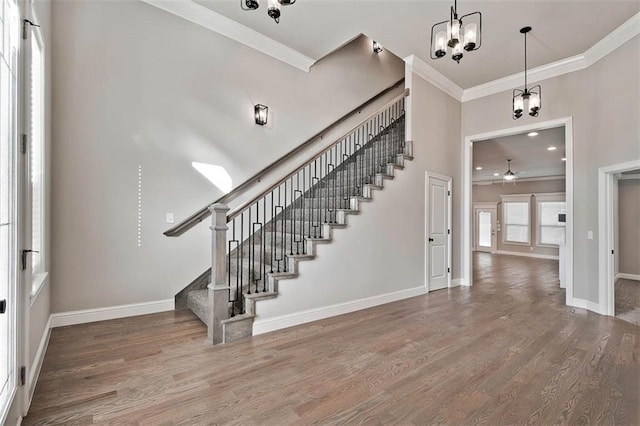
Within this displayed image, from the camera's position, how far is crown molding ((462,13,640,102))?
Answer: 3.83 meters

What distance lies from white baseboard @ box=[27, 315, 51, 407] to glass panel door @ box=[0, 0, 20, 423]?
1.55 feet

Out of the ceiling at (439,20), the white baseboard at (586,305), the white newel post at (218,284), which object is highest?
the ceiling at (439,20)

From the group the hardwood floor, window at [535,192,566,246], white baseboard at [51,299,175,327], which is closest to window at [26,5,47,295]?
white baseboard at [51,299,175,327]

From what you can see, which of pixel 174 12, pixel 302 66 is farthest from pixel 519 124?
pixel 174 12

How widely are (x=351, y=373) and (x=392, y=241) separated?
2506 millimetres

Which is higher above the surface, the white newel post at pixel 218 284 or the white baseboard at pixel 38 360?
the white newel post at pixel 218 284

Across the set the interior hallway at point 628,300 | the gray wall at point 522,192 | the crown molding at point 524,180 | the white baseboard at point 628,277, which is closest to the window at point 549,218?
the gray wall at point 522,192

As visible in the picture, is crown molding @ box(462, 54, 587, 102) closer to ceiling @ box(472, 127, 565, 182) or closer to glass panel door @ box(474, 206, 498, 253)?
ceiling @ box(472, 127, 565, 182)

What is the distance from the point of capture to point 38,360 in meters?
2.39

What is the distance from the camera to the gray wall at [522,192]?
36.6ft

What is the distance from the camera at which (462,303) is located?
459cm

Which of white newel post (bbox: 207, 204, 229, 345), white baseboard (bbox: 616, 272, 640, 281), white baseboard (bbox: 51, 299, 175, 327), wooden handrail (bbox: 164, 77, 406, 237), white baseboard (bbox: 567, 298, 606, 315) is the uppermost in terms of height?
wooden handrail (bbox: 164, 77, 406, 237)

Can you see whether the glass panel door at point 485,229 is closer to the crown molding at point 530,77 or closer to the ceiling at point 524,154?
the ceiling at point 524,154

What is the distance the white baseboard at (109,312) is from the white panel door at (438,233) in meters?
4.13
